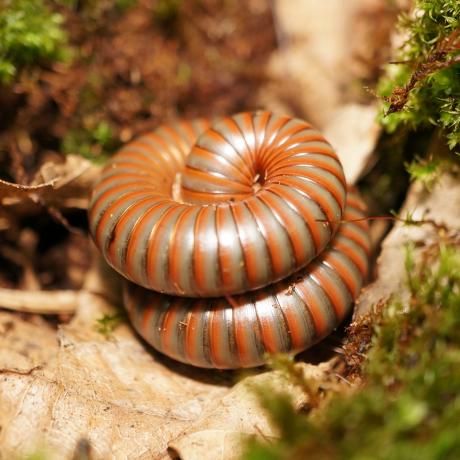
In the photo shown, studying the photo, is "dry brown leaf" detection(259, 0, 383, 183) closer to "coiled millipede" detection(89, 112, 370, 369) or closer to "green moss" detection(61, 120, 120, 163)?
"coiled millipede" detection(89, 112, 370, 369)

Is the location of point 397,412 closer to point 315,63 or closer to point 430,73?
point 430,73

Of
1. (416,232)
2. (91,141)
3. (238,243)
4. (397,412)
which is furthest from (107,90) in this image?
(397,412)

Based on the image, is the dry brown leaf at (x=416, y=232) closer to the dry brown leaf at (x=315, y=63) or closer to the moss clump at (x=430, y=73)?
the moss clump at (x=430, y=73)

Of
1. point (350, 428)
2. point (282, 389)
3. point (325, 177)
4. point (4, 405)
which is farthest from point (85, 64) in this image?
point (350, 428)

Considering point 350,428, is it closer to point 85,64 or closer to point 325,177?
point 325,177

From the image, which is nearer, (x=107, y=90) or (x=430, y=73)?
(x=430, y=73)

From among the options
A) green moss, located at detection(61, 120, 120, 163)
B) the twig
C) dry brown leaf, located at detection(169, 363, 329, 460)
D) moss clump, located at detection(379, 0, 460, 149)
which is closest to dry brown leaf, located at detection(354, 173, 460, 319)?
moss clump, located at detection(379, 0, 460, 149)

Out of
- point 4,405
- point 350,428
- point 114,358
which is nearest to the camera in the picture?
point 350,428
